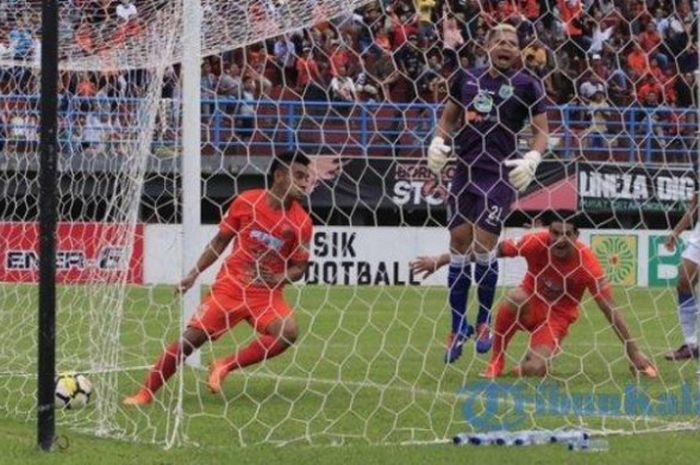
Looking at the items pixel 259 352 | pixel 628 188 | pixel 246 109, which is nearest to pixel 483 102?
pixel 259 352

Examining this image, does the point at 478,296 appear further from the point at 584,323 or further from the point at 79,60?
the point at 584,323

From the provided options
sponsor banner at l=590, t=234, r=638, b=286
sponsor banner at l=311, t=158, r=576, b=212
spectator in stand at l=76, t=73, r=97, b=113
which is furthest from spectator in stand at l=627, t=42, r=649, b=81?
sponsor banner at l=590, t=234, r=638, b=286

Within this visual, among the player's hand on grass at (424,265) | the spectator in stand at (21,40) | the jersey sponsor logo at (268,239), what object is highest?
the spectator in stand at (21,40)

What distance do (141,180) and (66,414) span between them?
1.45 metres

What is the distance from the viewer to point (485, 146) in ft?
31.9

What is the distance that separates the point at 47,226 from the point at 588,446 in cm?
273

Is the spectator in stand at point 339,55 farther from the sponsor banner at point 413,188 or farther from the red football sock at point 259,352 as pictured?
the sponsor banner at point 413,188

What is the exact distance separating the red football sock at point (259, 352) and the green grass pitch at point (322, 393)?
226 millimetres

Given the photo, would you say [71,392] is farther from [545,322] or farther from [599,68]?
[599,68]

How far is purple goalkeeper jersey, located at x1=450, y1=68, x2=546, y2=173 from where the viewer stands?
31.9 ft

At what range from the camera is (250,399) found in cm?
926

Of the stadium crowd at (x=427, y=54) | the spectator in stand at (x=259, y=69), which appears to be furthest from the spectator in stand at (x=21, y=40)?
the spectator in stand at (x=259, y=69)

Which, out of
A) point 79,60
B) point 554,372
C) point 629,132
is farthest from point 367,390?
point 629,132

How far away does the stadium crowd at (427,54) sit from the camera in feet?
31.6
